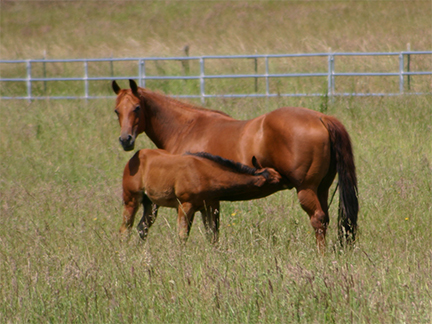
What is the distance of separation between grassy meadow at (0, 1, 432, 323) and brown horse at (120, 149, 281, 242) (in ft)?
0.85

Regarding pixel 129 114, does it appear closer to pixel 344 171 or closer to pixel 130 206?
pixel 130 206

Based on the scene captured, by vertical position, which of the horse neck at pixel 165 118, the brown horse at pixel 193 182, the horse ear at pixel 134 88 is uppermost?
the horse ear at pixel 134 88

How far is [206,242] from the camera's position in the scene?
14.2 feet

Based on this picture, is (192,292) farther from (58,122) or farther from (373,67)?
(373,67)

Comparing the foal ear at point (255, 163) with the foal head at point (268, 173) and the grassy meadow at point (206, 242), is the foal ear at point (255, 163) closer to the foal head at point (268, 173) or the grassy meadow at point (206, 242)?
the foal head at point (268, 173)

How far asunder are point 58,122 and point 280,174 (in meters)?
6.93

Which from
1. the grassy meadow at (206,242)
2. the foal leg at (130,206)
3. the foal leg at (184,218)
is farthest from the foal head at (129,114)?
the foal leg at (184,218)

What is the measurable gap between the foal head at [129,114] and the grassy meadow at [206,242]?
2.89 feet

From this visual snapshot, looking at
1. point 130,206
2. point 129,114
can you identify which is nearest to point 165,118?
point 129,114

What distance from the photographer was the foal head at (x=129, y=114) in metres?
5.68

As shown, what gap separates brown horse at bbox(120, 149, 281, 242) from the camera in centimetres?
493

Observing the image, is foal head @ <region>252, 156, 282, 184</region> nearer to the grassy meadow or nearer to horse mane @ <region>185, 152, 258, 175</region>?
horse mane @ <region>185, 152, 258, 175</region>

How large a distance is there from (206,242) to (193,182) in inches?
31.9

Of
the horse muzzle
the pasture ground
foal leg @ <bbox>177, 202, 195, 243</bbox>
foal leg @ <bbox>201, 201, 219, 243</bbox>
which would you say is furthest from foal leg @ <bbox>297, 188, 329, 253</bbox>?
the horse muzzle
